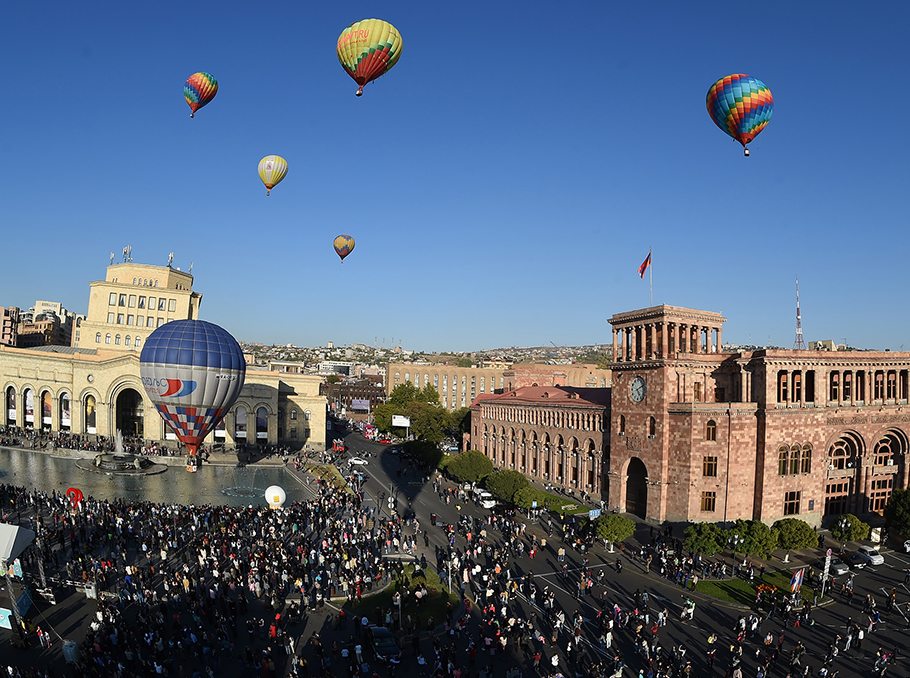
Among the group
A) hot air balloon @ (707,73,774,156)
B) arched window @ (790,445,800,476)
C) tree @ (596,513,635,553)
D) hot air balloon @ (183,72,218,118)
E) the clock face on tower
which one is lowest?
tree @ (596,513,635,553)

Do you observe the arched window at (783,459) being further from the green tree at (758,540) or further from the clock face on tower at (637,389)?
the clock face on tower at (637,389)

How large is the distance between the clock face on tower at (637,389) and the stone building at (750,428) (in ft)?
0.27

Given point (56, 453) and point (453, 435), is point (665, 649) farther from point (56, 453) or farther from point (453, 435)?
point (453, 435)

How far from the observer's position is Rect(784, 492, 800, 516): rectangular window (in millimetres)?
46528

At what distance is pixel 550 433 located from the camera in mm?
63906

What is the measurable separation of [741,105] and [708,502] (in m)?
27.4

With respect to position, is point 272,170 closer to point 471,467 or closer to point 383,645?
point 471,467

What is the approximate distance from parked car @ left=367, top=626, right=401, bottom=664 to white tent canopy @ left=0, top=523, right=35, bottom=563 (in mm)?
15027

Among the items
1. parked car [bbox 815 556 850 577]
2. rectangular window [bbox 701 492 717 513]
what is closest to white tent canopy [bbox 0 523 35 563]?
parked car [bbox 815 556 850 577]

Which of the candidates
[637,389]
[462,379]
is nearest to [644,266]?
[637,389]

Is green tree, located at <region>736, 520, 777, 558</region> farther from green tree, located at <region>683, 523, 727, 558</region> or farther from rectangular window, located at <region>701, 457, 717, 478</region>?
rectangular window, located at <region>701, 457, 717, 478</region>

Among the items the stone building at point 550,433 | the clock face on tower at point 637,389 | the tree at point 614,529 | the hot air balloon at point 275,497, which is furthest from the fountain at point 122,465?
the clock face on tower at point 637,389

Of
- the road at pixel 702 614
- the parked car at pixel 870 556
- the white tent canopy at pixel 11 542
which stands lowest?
the road at pixel 702 614

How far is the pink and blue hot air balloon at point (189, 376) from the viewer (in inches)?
1799
